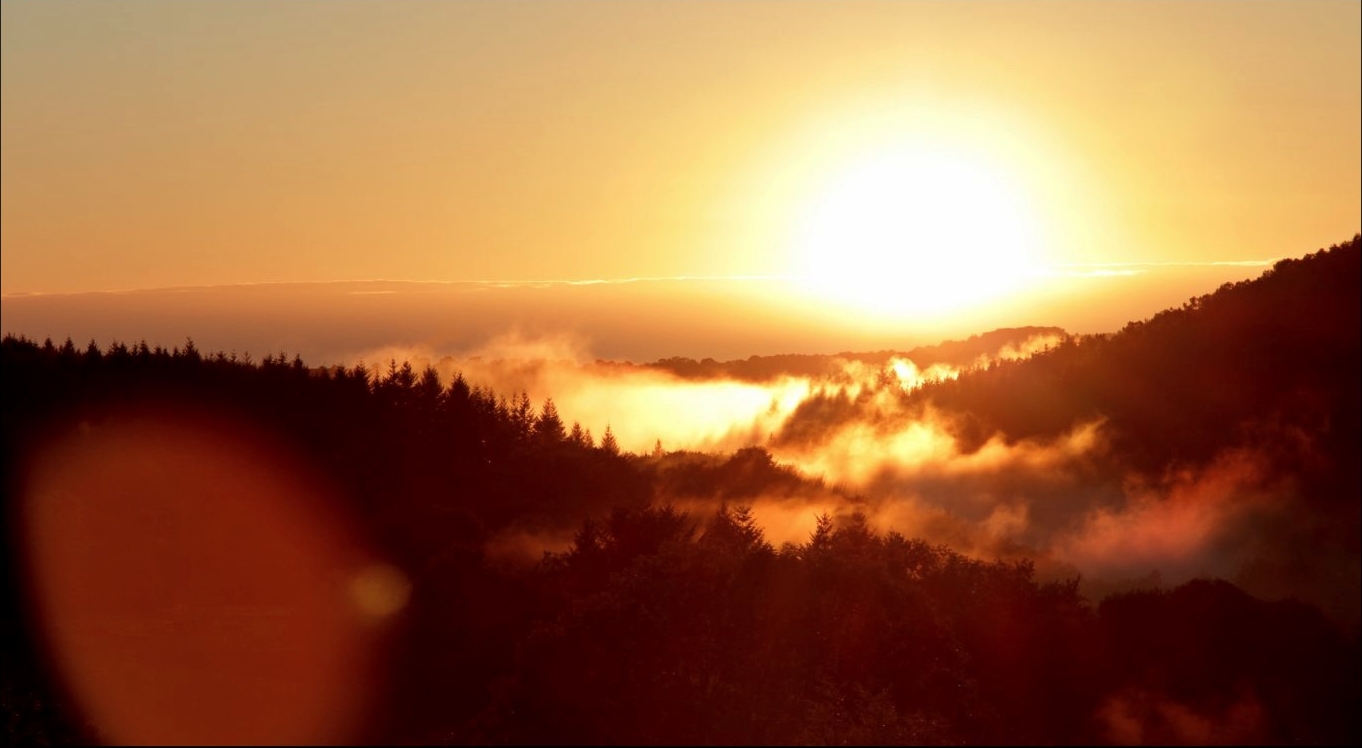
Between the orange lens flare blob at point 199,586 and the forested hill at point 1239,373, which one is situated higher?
the forested hill at point 1239,373

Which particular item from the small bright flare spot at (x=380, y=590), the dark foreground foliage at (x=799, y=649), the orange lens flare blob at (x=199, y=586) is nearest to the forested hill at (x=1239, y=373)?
the dark foreground foliage at (x=799, y=649)

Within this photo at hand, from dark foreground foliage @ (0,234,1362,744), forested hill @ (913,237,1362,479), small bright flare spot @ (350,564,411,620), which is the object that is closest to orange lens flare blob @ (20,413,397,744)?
small bright flare spot @ (350,564,411,620)

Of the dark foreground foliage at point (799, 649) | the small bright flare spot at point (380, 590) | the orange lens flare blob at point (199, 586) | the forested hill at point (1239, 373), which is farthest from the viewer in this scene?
the forested hill at point (1239, 373)

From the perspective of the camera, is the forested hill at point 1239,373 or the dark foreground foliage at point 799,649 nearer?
the dark foreground foliage at point 799,649

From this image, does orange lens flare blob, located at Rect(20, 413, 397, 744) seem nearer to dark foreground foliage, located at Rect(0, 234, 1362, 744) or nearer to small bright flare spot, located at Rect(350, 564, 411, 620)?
small bright flare spot, located at Rect(350, 564, 411, 620)

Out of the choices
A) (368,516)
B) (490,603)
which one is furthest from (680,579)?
(368,516)

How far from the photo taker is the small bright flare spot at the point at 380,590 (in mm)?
51312

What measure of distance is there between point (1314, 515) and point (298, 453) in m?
59.1

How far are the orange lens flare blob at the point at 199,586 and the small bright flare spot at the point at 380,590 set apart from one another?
4.5 inches

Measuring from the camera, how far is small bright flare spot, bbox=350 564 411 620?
5131 centimetres

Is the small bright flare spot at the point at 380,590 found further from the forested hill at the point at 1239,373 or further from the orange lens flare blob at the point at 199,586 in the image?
the forested hill at the point at 1239,373

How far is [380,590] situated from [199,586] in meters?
8.80

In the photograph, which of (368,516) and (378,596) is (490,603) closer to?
(378,596)

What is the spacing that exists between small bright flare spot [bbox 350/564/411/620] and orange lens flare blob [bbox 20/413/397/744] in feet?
0.38
